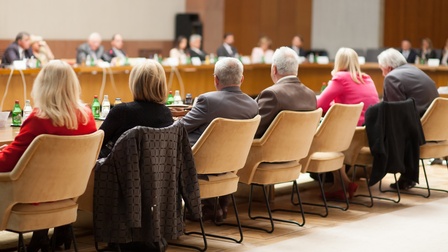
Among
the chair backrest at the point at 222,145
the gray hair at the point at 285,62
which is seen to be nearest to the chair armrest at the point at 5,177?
the chair backrest at the point at 222,145

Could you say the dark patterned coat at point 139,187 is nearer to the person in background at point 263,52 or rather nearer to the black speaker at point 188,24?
the person in background at point 263,52

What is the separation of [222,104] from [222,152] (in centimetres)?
39

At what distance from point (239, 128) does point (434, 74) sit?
1012 cm

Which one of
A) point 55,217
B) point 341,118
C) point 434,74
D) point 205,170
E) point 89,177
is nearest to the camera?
point 55,217

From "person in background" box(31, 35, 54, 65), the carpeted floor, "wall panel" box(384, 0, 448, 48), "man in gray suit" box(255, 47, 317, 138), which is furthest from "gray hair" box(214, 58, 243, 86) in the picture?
"wall panel" box(384, 0, 448, 48)

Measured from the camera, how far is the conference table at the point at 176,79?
454 inches

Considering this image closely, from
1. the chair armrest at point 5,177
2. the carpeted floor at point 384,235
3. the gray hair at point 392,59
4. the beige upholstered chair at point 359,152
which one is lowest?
the carpeted floor at point 384,235

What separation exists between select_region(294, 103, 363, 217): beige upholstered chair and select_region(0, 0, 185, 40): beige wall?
947 centimetres

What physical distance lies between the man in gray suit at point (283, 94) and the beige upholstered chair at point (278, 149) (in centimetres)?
25

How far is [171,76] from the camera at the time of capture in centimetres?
1361

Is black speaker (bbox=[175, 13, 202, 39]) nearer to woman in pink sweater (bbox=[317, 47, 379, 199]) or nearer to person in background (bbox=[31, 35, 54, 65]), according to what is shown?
person in background (bbox=[31, 35, 54, 65])

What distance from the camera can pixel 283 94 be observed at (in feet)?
19.5

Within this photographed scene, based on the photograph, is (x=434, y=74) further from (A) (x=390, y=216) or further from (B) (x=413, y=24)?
(A) (x=390, y=216)

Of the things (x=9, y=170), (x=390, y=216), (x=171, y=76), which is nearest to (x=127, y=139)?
(x=9, y=170)
